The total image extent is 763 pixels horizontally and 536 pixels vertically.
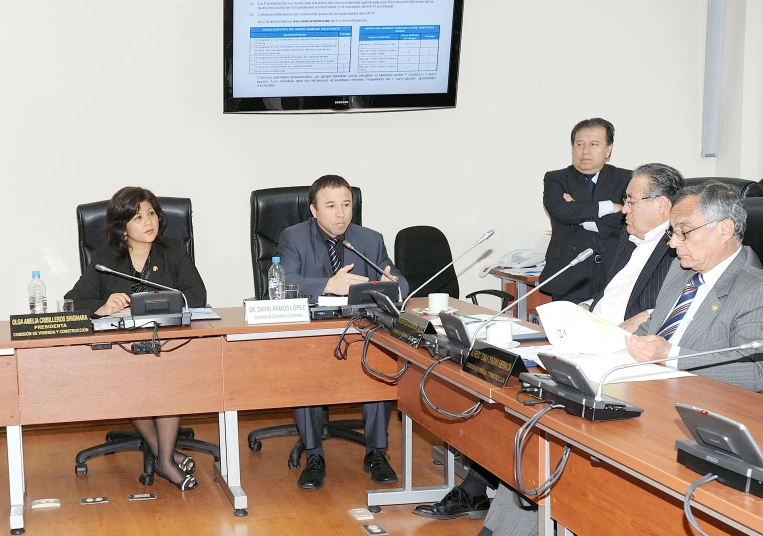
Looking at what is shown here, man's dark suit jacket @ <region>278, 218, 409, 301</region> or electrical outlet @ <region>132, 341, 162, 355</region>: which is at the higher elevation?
man's dark suit jacket @ <region>278, 218, 409, 301</region>

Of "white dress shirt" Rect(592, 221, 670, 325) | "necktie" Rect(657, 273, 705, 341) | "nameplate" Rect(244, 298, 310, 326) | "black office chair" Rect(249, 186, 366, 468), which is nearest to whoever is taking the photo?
"necktie" Rect(657, 273, 705, 341)

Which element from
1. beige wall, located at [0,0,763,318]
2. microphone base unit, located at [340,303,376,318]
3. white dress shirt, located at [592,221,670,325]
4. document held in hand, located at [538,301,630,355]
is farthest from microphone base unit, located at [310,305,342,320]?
beige wall, located at [0,0,763,318]

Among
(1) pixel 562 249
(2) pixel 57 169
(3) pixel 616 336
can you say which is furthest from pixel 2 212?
(3) pixel 616 336

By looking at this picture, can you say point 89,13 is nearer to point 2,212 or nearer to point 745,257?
→ point 2,212

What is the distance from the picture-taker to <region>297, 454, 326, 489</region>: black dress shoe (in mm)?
3557

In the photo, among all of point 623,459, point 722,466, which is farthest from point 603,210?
point 722,466

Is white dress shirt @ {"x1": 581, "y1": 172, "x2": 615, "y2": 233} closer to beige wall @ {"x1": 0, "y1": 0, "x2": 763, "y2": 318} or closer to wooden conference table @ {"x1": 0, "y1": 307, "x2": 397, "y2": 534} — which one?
beige wall @ {"x1": 0, "y1": 0, "x2": 763, "y2": 318}

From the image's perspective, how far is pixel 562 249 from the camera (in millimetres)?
4375

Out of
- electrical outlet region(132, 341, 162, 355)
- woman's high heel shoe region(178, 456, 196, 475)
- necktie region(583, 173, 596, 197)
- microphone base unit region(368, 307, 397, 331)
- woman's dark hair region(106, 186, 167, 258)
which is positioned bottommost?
woman's high heel shoe region(178, 456, 196, 475)

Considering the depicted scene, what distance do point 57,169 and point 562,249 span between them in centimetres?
256

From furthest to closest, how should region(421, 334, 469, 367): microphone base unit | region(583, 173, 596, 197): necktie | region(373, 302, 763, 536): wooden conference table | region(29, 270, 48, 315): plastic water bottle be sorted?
region(583, 173, 596, 197): necktie
region(29, 270, 48, 315): plastic water bottle
region(421, 334, 469, 367): microphone base unit
region(373, 302, 763, 536): wooden conference table

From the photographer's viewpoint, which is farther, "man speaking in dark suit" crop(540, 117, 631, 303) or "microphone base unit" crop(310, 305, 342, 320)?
"man speaking in dark suit" crop(540, 117, 631, 303)

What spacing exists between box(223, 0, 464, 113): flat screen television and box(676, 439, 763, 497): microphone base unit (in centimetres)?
353

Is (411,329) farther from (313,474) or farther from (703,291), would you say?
(313,474)
